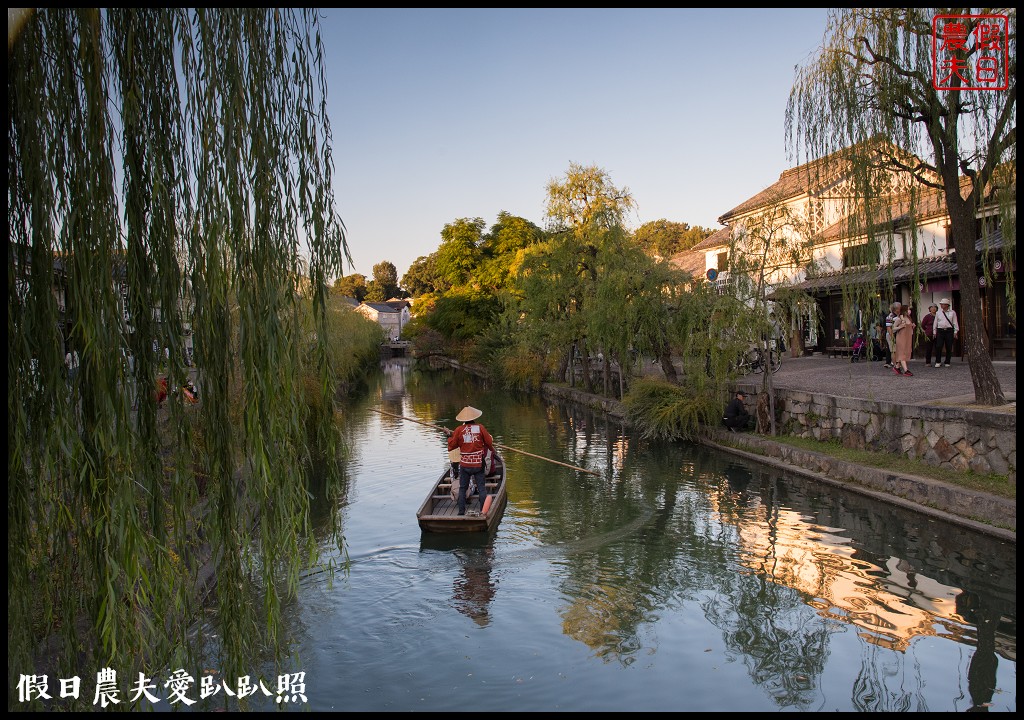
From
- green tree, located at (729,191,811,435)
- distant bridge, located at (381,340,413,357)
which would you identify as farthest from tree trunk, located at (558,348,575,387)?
distant bridge, located at (381,340,413,357)

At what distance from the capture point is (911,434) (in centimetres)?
1141

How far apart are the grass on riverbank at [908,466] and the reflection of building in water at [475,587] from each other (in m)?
6.18

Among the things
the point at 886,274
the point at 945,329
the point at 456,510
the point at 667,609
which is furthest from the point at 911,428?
the point at 945,329

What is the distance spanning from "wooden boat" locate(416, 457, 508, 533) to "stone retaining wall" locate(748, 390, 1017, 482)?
620cm

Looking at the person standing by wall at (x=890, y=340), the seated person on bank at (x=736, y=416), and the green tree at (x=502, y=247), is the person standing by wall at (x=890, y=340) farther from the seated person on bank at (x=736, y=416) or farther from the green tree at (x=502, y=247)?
the green tree at (x=502, y=247)

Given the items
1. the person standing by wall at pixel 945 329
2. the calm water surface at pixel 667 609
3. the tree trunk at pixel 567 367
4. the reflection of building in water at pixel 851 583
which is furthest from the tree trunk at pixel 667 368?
the tree trunk at pixel 567 367

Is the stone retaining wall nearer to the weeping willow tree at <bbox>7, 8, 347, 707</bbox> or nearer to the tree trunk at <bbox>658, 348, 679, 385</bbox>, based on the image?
the tree trunk at <bbox>658, 348, 679, 385</bbox>

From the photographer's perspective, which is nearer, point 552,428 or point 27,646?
point 27,646

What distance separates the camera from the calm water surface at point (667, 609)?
5.80 m

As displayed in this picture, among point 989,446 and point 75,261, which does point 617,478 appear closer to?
point 989,446

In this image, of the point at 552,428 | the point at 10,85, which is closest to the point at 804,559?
the point at 10,85

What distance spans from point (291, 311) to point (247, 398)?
0.56 m

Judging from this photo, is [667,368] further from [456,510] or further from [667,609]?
[667,609]

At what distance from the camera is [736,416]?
1592cm
